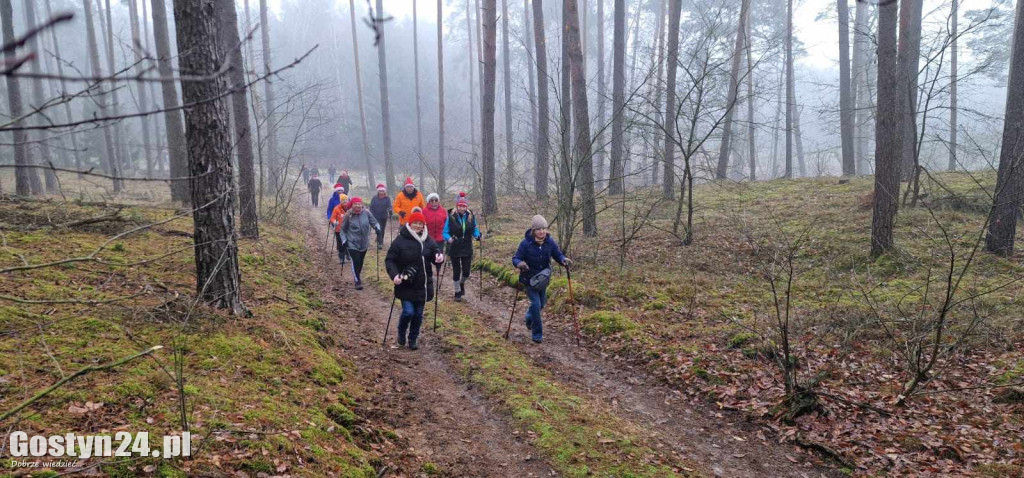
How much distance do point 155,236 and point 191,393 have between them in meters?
6.00

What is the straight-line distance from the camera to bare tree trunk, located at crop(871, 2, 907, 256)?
1080 centimetres

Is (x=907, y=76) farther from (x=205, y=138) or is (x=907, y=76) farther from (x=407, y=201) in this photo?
(x=205, y=138)

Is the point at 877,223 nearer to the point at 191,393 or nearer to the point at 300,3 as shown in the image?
the point at 191,393

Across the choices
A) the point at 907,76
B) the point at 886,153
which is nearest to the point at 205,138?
the point at 886,153

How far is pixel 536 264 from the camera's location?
8.62 m

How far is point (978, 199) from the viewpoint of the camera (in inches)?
546

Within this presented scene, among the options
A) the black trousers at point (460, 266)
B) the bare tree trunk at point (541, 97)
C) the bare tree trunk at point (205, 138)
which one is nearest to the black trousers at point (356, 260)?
the black trousers at point (460, 266)

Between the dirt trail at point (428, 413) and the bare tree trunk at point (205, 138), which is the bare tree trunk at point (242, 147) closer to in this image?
Answer: the dirt trail at point (428, 413)

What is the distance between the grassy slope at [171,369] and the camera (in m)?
3.89

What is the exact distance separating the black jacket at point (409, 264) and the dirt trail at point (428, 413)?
84cm

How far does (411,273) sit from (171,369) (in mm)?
3510

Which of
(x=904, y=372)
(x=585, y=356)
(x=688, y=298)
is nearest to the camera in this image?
(x=904, y=372)

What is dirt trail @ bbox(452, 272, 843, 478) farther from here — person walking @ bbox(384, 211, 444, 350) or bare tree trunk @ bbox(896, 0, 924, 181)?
bare tree trunk @ bbox(896, 0, 924, 181)

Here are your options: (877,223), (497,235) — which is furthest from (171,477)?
(497,235)
